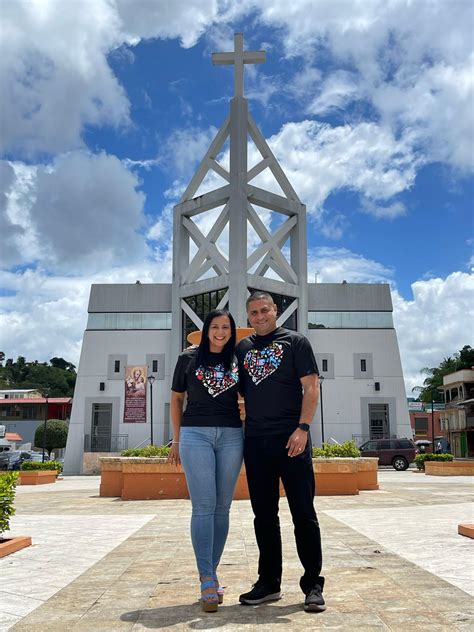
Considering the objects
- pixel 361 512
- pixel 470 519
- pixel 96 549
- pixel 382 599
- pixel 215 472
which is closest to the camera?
pixel 382 599

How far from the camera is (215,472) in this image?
13.5 ft

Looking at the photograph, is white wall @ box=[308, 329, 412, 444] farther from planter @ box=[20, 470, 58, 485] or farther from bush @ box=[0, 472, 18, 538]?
bush @ box=[0, 472, 18, 538]

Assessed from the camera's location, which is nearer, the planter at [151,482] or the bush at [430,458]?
the planter at [151,482]

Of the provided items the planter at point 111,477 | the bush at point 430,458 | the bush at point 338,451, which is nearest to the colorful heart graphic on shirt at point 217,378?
the bush at point 338,451

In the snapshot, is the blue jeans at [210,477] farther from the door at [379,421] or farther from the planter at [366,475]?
the door at [379,421]

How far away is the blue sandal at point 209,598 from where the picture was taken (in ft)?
12.1

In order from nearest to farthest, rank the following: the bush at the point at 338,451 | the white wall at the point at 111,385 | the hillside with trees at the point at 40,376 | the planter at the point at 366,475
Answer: the bush at the point at 338,451 < the planter at the point at 366,475 < the white wall at the point at 111,385 < the hillside with trees at the point at 40,376

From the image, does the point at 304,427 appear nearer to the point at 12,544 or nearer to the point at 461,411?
the point at 12,544

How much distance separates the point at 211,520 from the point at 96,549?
279 centimetres

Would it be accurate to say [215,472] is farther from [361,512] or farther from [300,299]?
[300,299]

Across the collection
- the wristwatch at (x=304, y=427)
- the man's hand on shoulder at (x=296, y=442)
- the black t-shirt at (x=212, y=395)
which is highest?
the black t-shirt at (x=212, y=395)

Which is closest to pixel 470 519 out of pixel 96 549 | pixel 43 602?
pixel 96 549

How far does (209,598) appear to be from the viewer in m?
3.70

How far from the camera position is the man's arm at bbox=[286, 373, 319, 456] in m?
3.96
